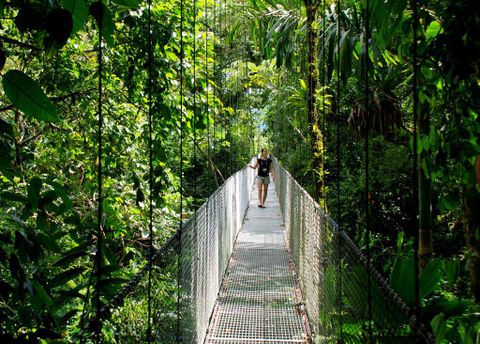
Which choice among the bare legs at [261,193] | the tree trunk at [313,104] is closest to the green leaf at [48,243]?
the tree trunk at [313,104]

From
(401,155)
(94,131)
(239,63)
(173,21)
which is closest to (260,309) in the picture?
(94,131)

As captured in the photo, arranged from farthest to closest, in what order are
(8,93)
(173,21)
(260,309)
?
(260,309) < (173,21) < (8,93)

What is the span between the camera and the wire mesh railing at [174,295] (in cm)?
142

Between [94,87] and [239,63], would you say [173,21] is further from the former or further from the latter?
[239,63]

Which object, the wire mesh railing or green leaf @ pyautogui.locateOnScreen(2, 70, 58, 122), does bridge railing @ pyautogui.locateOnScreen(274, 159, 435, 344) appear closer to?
the wire mesh railing

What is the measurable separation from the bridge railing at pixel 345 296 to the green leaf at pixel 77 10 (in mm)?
734

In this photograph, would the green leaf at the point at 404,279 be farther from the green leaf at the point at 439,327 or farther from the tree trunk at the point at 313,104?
the tree trunk at the point at 313,104

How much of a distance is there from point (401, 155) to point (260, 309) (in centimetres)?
331

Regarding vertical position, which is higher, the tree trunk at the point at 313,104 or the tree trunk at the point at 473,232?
the tree trunk at the point at 313,104

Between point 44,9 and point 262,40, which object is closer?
point 44,9

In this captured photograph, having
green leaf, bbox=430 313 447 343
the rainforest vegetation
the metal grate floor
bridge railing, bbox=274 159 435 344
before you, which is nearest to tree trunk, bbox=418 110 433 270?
the rainforest vegetation

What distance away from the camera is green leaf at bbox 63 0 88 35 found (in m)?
0.68

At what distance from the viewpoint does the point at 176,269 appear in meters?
1.84

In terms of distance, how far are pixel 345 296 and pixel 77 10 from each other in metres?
1.46
